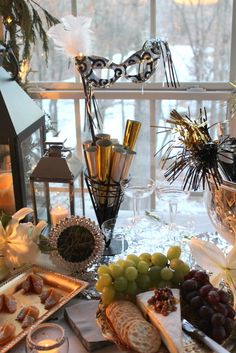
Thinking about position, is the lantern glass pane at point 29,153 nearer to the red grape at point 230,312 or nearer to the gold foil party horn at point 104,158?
the gold foil party horn at point 104,158

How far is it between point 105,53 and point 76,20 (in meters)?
0.96

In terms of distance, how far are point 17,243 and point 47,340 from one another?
329 mm

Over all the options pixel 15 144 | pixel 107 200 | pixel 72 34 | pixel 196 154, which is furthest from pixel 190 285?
pixel 72 34

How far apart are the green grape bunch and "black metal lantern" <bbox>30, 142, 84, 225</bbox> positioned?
31 centimetres

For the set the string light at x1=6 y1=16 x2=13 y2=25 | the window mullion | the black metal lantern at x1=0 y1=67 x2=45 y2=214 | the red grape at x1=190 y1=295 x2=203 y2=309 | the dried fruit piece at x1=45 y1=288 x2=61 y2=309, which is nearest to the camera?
the red grape at x1=190 y1=295 x2=203 y2=309

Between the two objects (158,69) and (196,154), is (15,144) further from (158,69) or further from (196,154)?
(158,69)

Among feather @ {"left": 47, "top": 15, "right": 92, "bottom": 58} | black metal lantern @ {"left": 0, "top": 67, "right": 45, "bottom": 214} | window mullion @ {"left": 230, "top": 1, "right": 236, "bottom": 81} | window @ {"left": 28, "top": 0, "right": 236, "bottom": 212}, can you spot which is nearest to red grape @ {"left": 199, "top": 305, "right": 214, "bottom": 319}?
black metal lantern @ {"left": 0, "top": 67, "right": 45, "bottom": 214}

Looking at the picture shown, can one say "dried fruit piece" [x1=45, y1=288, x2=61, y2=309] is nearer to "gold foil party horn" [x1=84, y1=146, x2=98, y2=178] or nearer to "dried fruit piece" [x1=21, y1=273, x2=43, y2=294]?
"dried fruit piece" [x1=21, y1=273, x2=43, y2=294]

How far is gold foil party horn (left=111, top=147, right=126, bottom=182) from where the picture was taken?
1264mm

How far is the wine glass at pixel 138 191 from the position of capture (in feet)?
4.21

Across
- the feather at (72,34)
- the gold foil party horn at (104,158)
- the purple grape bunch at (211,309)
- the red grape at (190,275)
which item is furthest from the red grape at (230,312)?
the feather at (72,34)

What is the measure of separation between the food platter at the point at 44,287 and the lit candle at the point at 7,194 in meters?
0.21

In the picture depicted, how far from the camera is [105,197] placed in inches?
51.5

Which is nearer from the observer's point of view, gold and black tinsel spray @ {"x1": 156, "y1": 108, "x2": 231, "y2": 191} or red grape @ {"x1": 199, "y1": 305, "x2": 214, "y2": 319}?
red grape @ {"x1": 199, "y1": 305, "x2": 214, "y2": 319}
